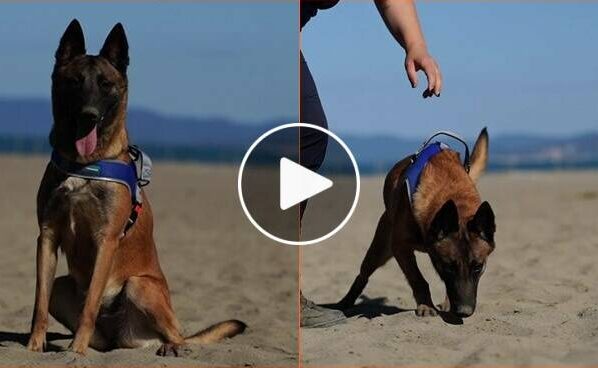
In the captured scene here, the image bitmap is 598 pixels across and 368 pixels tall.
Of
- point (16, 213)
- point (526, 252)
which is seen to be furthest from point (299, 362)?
point (16, 213)

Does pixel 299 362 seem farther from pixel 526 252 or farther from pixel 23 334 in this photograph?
pixel 526 252

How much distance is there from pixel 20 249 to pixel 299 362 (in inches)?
330

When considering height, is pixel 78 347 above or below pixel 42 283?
below

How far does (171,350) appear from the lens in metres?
5.89

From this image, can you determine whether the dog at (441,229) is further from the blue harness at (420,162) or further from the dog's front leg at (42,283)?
the dog's front leg at (42,283)

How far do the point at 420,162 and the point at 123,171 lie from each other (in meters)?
2.10

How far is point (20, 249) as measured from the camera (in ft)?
43.1

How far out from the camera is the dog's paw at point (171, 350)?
5887 millimetres

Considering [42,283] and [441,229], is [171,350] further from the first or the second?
[441,229]

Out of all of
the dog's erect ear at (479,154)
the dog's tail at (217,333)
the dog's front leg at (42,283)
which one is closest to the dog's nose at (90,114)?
the dog's front leg at (42,283)

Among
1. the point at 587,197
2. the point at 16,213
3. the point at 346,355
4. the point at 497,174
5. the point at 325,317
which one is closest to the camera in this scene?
the point at 346,355

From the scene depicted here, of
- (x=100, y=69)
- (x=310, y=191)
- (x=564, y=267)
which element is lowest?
(x=564, y=267)

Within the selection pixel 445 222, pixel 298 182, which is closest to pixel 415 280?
pixel 445 222

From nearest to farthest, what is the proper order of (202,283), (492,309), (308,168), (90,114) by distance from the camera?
(90,114) → (308,168) → (492,309) → (202,283)
